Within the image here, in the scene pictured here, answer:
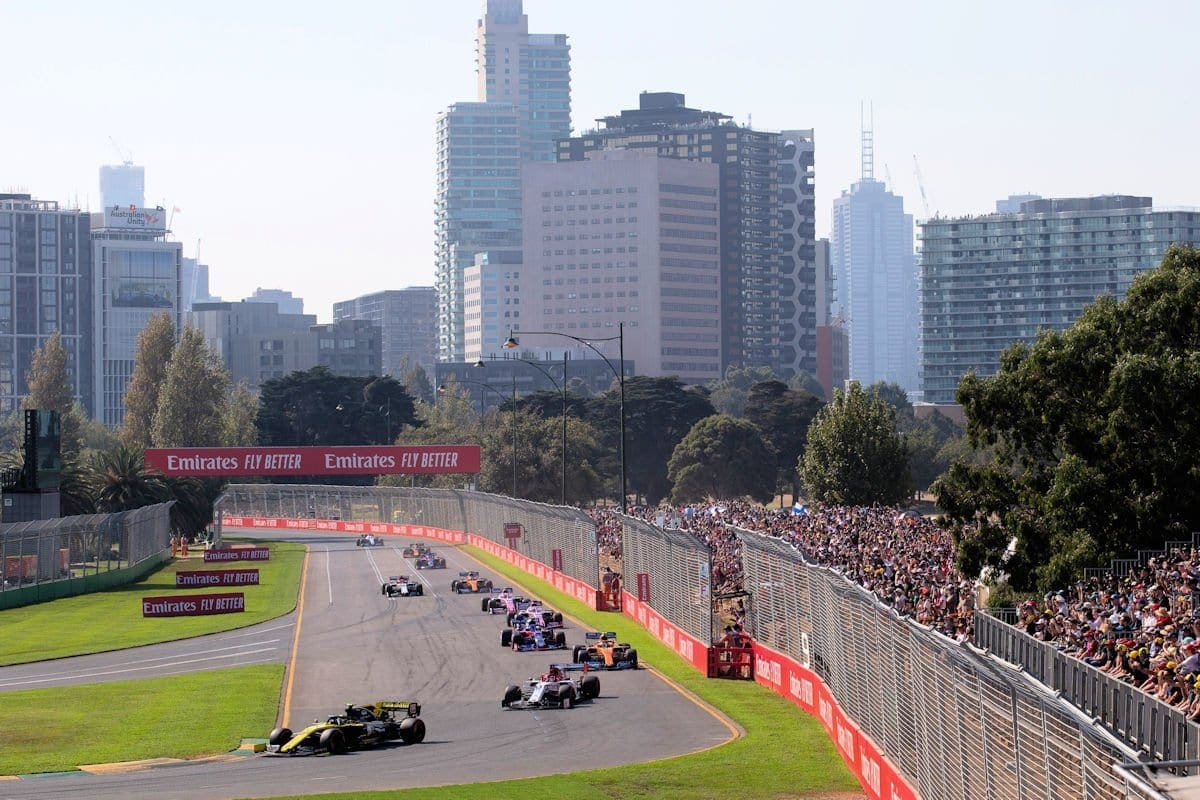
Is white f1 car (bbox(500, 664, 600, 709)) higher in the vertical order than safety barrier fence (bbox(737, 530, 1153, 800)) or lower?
lower

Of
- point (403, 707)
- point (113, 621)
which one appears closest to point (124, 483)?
point (113, 621)

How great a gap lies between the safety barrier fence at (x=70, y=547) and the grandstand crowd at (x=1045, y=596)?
92.7ft

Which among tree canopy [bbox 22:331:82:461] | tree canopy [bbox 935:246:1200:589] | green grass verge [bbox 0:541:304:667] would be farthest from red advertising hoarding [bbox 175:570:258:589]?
tree canopy [bbox 22:331:82:461]

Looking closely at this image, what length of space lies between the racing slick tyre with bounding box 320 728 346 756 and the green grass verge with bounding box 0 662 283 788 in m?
2.15

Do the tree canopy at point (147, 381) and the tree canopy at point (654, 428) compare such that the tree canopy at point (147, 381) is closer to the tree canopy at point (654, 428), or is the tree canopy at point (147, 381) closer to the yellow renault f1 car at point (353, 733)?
the tree canopy at point (654, 428)

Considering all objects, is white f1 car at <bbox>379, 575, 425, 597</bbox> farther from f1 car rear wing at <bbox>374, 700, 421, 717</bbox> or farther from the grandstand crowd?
f1 car rear wing at <bbox>374, 700, 421, 717</bbox>

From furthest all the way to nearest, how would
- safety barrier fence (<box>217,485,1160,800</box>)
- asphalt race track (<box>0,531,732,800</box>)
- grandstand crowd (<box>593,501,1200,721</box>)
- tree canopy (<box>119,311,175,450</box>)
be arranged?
tree canopy (<box>119,311,175,450</box>) < asphalt race track (<box>0,531,732,800</box>) < grandstand crowd (<box>593,501,1200,721</box>) < safety barrier fence (<box>217,485,1160,800</box>)

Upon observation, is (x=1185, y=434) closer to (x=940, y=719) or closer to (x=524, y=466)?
(x=940, y=719)

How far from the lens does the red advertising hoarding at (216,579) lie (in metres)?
74.9

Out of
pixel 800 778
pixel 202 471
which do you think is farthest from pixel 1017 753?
pixel 202 471

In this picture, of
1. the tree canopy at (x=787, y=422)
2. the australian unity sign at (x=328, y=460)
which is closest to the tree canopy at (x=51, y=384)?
the australian unity sign at (x=328, y=460)

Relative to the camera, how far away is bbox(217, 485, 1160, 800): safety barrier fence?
14398 mm

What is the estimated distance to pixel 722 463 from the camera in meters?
137

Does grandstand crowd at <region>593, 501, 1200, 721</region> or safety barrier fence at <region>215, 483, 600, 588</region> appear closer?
grandstand crowd at <region>593, 501, 1200, 721</region>
